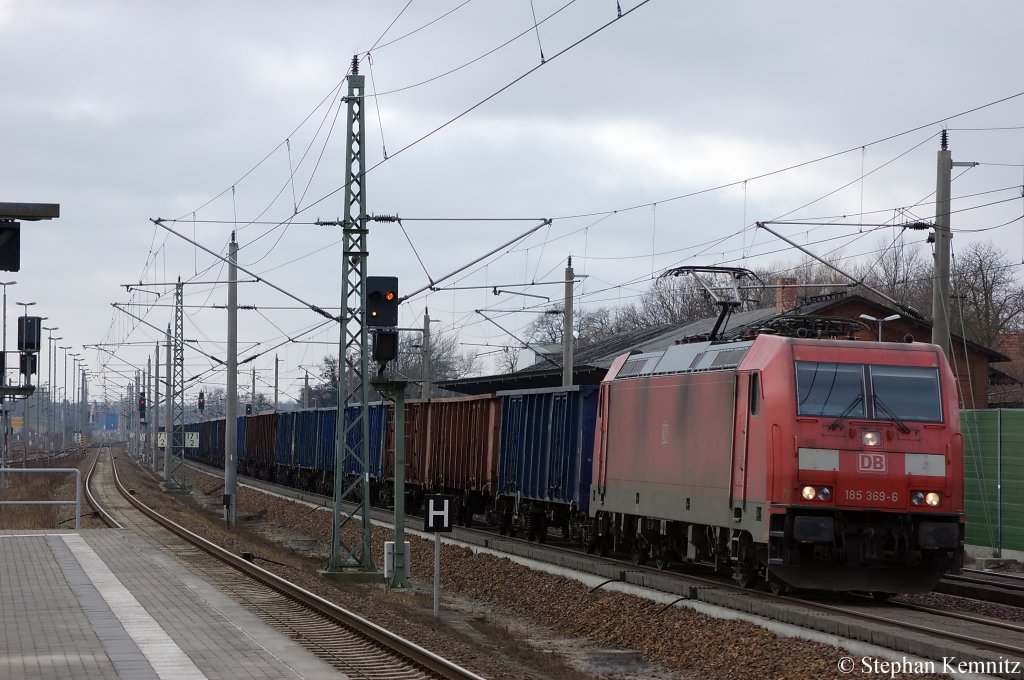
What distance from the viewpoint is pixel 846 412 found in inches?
610

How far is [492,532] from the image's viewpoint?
31.9m

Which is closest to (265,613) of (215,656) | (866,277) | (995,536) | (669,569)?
(215,656)

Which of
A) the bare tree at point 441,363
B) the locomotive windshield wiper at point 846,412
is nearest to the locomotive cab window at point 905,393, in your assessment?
the locomotive windshield wiper at point 846,412

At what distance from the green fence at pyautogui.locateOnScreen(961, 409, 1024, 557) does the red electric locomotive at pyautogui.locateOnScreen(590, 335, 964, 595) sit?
25.9ft

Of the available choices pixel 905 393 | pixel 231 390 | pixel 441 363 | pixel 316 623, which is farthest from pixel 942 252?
pixel 441 363

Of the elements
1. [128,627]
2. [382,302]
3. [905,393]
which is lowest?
[128,627]

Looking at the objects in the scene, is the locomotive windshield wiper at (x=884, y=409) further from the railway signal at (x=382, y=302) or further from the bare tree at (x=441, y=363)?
the bare tree at (x=441, y=363)

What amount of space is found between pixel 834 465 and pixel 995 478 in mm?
9721

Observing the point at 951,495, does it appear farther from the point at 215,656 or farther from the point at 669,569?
the point at 215,656

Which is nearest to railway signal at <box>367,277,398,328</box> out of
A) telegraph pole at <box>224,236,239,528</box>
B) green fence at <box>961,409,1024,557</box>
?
green fence at <box>961,409,1024,557</box>

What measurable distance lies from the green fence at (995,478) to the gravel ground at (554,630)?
27.7 ft

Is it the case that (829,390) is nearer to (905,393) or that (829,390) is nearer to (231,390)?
(905,393)

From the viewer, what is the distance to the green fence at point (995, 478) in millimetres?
22953

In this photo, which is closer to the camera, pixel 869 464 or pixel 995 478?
pixel 869 464
